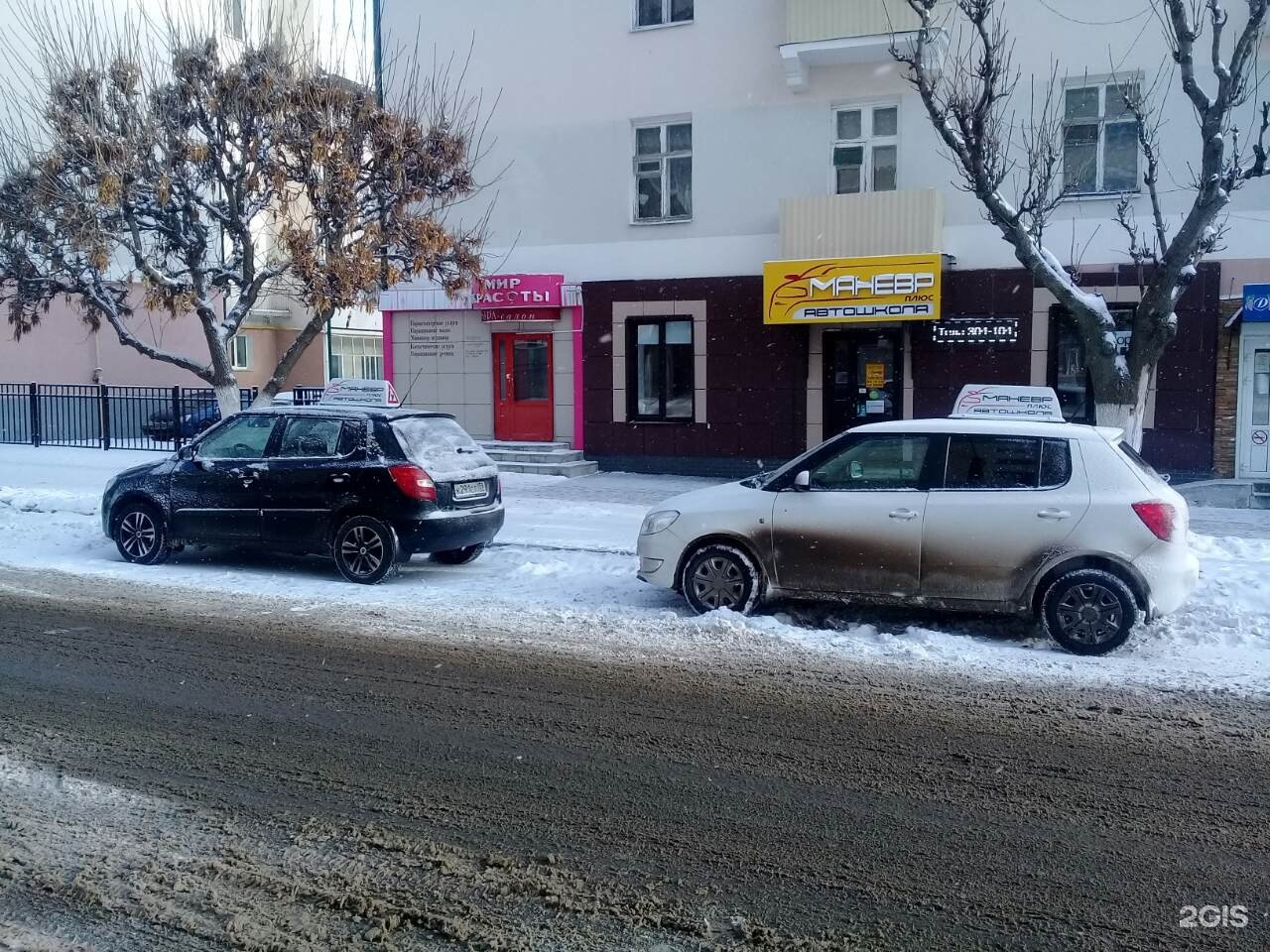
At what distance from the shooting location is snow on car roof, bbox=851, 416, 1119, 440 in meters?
8.45

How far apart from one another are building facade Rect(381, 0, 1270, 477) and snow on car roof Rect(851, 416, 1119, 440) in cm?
787

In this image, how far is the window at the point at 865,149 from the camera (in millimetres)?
17438

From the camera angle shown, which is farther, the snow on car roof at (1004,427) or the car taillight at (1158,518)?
the snow on car roof at (1004,427)

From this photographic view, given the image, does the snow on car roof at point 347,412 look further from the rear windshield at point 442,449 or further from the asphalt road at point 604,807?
the asphalt road at point 604,807

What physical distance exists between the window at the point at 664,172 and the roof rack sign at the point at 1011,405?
9968 mm

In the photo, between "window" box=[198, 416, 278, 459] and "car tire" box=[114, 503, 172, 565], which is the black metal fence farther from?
"window" box=[198, 416, 278, 459]

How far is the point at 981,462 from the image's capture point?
27.9 ft

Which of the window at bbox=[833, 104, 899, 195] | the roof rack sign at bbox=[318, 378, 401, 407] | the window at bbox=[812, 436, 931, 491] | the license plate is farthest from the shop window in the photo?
the roof rack sign at bbox=[318, 378, 401, 407]

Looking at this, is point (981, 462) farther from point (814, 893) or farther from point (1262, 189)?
point (1262, 189)

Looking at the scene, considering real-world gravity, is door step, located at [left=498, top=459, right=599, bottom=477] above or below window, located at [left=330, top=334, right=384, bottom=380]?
below

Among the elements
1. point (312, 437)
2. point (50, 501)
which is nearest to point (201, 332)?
point (50, 501)

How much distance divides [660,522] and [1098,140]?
10.8 meters

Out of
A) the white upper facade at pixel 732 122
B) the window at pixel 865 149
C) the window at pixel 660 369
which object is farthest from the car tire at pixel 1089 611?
the window at pixel 660 369

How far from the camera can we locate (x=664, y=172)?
62.1 ft
